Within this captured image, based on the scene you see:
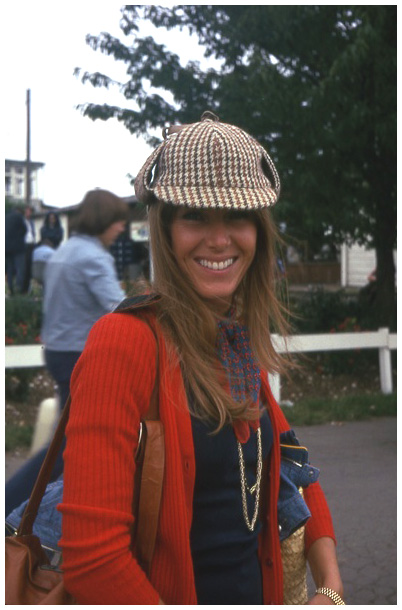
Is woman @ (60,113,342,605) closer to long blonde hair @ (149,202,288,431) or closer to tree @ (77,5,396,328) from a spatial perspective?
long blonde hair @ (149,202,288,431)

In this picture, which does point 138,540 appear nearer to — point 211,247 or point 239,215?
point 211,247

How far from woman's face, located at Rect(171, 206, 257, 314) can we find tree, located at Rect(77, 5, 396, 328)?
27.1ft

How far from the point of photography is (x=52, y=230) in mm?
15023

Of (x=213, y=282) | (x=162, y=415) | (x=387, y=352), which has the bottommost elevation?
(x=387, y=352)

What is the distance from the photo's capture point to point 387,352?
9969 millimetres

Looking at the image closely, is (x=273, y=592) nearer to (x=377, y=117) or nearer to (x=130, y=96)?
(x=377, y=117)

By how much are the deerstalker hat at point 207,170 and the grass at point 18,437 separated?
579cm

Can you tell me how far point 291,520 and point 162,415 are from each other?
58cm

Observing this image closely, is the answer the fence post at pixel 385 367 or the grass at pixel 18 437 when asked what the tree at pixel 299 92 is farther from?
the grass at pixel 18 437

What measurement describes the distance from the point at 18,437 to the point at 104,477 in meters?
6.10

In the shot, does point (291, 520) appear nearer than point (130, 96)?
Yes

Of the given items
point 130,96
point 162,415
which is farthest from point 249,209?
point 130,96

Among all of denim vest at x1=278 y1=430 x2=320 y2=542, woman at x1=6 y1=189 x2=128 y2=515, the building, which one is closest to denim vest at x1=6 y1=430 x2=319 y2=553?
denim vest at x1=278 y1=430 x2=320 y2=542

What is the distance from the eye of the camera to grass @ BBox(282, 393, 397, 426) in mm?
8500
